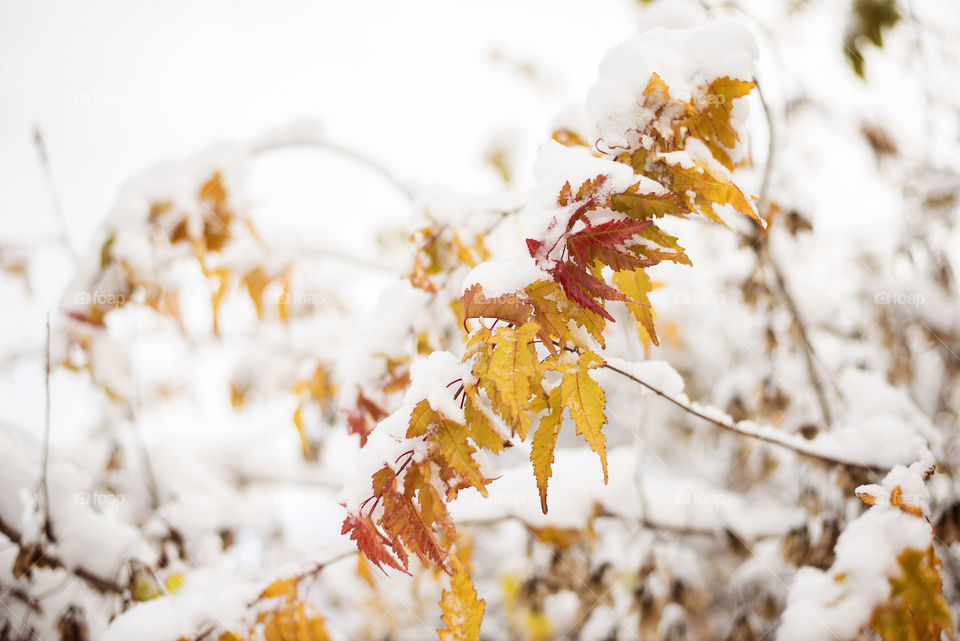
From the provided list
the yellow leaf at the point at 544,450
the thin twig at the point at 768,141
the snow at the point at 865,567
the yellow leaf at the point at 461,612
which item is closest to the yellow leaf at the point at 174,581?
the yellow leaf at the point at 461,612

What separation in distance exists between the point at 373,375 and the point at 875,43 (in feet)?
7.10

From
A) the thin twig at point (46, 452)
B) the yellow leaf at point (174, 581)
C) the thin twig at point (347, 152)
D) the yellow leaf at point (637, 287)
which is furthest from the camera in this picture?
the thin twig at point (347, 152)

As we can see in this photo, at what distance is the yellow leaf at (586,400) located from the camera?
23.9 inches

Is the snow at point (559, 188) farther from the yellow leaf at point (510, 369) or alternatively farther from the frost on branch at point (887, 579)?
the frost on branch at point (887, 579)

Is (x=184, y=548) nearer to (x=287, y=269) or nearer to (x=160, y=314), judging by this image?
(x=160, y=314)

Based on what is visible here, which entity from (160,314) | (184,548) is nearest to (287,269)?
(160,314)

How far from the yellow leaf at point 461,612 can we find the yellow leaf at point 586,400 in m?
0.34

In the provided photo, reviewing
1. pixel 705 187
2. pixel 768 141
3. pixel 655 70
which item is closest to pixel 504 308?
pixel 705 187

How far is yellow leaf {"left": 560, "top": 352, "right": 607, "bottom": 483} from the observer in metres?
0.61

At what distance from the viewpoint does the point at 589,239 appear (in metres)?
0.64

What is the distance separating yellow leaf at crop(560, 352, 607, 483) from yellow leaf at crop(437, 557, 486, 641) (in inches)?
13.4

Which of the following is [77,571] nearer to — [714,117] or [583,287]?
[583,287]

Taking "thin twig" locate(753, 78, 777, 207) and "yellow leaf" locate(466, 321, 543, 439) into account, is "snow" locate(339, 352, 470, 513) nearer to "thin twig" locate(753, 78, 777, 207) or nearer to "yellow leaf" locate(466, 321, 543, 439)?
"yellow leaf" locate(466, 321, 543, 439)

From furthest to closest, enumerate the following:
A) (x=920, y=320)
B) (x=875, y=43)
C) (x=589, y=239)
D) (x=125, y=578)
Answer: (x=920, y=320) → (x=875, y=43) → (x=125, y=578) → (x=589, y=239)
